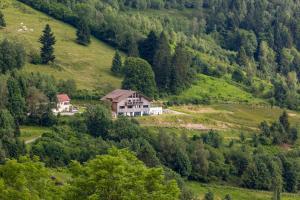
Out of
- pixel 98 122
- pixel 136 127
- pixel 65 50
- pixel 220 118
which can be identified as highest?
pixel 65 50

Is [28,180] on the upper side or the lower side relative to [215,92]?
upper

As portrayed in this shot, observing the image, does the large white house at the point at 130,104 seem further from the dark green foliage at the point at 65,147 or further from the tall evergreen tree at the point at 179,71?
the dark green foliage at the point at 65,147

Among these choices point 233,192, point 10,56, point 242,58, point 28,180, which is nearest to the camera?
point 28,180

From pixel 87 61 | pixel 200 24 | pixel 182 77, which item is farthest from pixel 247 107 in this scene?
pixel 200 24

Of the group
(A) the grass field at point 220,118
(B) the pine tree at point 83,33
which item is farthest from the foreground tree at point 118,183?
(B) the pine tree at point 83,33

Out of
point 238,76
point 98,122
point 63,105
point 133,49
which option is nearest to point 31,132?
point 98,122

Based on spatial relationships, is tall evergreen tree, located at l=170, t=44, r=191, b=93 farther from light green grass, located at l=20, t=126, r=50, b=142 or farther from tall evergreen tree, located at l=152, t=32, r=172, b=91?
light green grass, located at l=20, t=126, r=50, b=142

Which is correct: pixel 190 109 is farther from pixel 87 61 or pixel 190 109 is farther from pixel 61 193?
pixel 61 193

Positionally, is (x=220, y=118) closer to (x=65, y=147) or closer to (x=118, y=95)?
(x=118, y=95)
